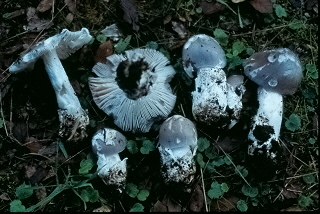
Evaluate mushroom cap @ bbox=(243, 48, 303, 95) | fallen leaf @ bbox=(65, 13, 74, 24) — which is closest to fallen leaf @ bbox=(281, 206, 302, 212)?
mushroom cap @ bbox=(243, 48, 303, 95)

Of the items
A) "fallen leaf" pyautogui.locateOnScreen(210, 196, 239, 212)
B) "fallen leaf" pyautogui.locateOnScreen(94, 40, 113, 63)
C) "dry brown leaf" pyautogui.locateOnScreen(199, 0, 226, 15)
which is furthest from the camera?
"dry brown leaf" pyautogui.locateOnScreen(199, 0, 226, 15)

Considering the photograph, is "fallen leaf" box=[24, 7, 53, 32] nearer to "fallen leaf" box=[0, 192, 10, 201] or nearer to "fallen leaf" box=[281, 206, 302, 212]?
"fallen leaf" box=[0, 192, 10, 201]

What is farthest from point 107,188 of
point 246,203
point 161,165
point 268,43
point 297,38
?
point 297,38

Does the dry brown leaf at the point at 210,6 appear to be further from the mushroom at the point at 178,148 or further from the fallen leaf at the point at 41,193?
the fallen leaf at the point at 41,193

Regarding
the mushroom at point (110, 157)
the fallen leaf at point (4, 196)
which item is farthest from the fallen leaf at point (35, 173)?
the mushroom at point (110, 157)

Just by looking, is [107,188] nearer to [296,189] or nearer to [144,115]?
[144,115]

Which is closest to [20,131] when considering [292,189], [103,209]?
[103,209]

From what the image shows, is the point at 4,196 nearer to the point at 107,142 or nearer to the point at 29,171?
the point at 29,171
